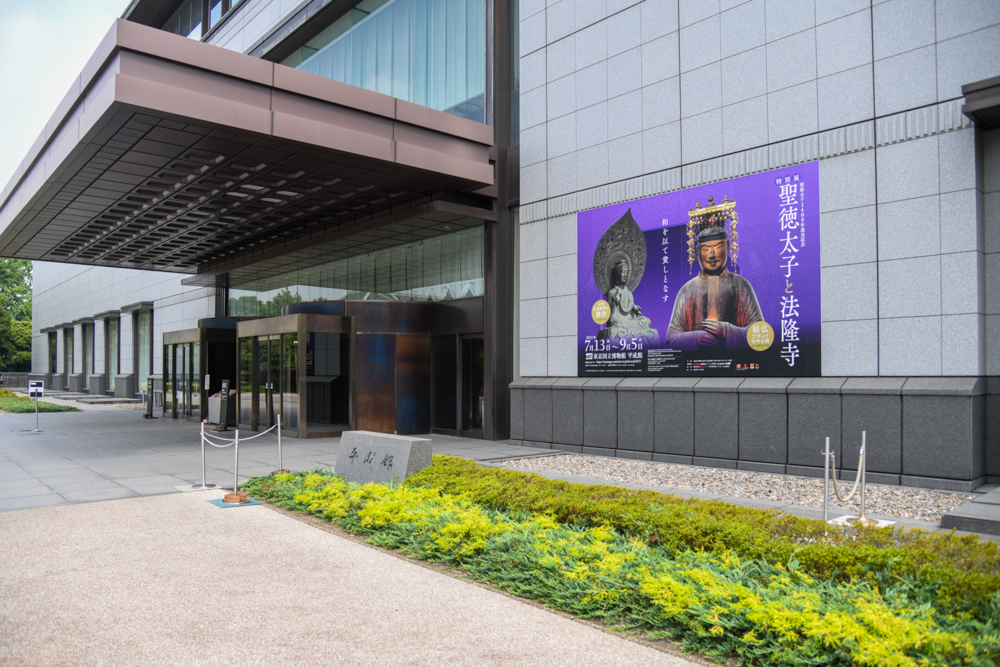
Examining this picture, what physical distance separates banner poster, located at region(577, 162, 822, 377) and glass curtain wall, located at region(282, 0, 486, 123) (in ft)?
20.4

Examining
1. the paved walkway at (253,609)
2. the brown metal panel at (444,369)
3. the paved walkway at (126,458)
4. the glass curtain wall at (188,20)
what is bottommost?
the paved walkway at (126,458)

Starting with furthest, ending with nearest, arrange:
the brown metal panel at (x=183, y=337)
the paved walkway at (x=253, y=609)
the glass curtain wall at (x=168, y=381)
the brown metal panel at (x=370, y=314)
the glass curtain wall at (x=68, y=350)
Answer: the glass curtain wall at (x=68, y=350)
the glass curtain wall at (x=168, y=381)
the brown metal panel at (x=183, y=337)
the brown metal panel at (x=370, y=314)
the paved walkway at (x=253, y=609)

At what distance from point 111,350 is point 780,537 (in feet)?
166

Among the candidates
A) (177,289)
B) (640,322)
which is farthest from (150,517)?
(177,289)

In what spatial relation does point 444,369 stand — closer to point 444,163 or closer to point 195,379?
point 444,163

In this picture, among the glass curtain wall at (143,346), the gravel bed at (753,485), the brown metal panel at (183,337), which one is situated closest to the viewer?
the gravel bed at (753,485)

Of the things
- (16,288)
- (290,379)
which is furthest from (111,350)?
(16,288)

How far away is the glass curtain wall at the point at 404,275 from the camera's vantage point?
63.8 ft

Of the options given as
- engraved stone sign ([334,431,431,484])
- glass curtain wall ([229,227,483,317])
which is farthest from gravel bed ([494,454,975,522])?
glass curtain wall ([229,227,483,317])

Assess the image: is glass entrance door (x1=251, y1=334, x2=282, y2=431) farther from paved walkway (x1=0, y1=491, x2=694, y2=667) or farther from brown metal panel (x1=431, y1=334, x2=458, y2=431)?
paved walkway (x1=0, y1=491, x2=694, y2=667)

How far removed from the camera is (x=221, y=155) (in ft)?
49.1

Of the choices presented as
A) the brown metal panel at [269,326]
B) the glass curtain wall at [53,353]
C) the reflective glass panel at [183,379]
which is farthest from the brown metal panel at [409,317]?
the glass curtain wall at [53,353]

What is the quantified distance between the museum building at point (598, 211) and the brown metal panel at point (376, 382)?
0.06m

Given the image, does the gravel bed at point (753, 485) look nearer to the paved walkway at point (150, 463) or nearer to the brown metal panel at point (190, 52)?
the paved walkway at point (150, 463)
